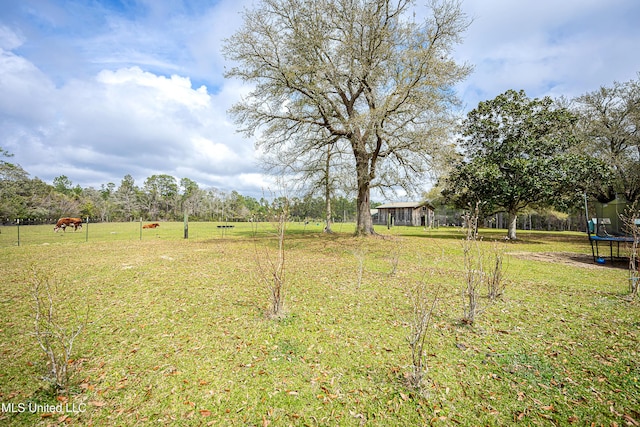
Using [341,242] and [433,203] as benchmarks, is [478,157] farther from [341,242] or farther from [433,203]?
[433,203]

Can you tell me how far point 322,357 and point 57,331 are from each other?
450cm

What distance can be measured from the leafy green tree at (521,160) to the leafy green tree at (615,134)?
1.38 metres

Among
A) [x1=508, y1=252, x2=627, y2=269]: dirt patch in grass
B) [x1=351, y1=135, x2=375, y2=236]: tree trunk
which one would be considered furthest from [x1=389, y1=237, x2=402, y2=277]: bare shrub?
[x1=508, y1=252, x2=627, y2=269]: dirt patch in grass

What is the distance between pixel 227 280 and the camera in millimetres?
7953

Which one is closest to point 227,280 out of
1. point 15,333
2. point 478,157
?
point 15,333

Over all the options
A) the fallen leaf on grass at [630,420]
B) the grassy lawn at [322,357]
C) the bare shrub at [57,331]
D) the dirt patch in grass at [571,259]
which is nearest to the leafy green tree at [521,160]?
the dirt patch in grass at [571,259]

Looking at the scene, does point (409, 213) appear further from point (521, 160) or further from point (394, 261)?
point (394, 261)

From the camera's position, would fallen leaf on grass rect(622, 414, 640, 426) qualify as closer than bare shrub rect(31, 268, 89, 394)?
Yes

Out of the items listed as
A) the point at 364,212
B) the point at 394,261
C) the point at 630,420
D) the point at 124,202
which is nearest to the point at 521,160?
the point at 364,212

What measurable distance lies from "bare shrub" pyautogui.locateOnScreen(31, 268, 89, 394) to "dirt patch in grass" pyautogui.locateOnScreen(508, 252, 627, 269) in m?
15.3

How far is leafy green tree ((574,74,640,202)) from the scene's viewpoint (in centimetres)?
1803

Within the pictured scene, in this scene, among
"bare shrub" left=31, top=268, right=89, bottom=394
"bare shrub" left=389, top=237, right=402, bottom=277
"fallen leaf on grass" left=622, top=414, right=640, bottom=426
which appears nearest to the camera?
"fallen leaf on grass" left=622, top=414, right=640, bottom=426

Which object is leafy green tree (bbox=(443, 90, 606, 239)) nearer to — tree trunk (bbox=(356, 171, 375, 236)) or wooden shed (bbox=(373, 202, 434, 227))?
tree trunk (bbox=(356, 171, 375, 236))

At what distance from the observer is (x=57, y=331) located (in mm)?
4391
